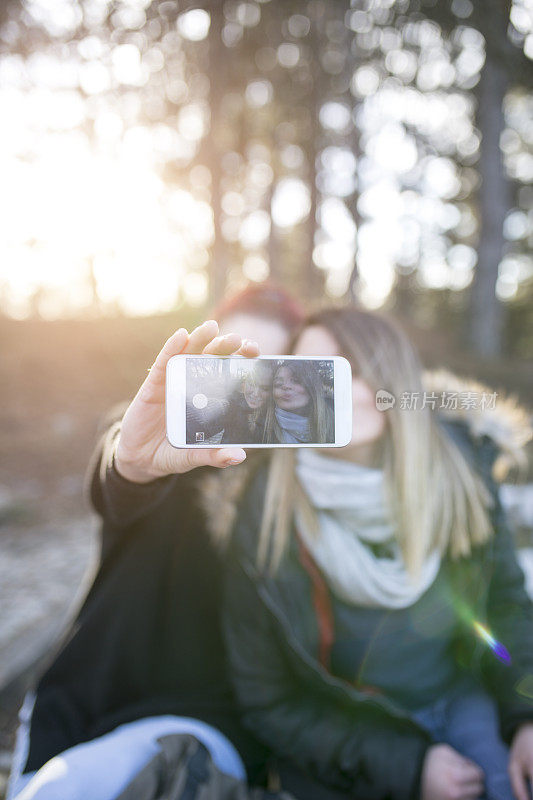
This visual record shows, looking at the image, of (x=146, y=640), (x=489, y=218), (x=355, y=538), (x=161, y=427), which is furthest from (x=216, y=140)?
(x=161, y=427)

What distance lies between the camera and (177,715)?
5.98 ft

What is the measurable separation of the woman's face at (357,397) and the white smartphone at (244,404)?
0.47 metres

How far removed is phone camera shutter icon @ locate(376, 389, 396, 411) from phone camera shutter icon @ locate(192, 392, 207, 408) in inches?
28.5

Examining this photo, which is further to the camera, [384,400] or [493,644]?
[493,644]

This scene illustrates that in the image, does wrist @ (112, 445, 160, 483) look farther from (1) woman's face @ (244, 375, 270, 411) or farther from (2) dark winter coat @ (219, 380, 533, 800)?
(2) dark winter coat @ (219, 380, 533, 800)

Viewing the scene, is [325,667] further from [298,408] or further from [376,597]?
[298,408]

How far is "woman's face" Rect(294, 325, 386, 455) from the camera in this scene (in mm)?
1676

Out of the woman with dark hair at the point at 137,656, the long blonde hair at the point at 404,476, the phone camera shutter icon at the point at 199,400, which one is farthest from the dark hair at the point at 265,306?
the phone camera shutter icon at the point at 199,400

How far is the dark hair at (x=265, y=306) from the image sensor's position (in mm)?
2234

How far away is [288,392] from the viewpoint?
1.19m

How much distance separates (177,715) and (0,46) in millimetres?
6470

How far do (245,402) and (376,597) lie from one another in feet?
3.14

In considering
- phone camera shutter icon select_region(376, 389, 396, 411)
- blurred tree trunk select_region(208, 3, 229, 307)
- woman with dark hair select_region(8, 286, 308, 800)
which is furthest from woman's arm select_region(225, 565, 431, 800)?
blurred tree trunk select_region(208, 3, 229, 307)

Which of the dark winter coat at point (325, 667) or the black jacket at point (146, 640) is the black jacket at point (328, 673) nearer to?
the dark winter coat at point (325, 667)
